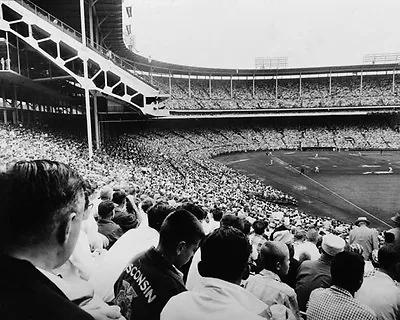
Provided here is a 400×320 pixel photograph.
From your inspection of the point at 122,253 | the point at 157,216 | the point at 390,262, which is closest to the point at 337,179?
the point at 390,262

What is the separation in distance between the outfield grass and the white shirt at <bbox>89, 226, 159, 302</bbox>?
18.0 m

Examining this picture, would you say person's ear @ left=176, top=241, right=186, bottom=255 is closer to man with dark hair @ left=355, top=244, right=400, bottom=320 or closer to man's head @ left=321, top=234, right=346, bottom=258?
man with dark hair @ left=355, top=244, right=400, bottom=320

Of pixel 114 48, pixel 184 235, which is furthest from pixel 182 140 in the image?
pixel 184 235

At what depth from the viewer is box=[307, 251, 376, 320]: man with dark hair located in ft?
9.32

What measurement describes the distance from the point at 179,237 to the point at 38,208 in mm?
1565

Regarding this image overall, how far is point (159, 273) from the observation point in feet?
8.93

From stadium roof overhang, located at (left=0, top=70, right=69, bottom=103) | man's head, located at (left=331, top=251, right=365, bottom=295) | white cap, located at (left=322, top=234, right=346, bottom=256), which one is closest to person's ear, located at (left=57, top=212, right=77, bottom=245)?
man's head, located at (left=331, top=251, right=365, bottom=295)

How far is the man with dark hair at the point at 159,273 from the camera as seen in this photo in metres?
2.62

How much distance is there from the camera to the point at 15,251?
1.42m

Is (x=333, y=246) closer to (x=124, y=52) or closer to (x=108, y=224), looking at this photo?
(x=108, y=224)

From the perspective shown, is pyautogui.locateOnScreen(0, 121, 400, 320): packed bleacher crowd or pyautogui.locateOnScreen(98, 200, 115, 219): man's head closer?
pyautogui.locateOnScreen(0, 121, 400, 320): packed bleacher crowd

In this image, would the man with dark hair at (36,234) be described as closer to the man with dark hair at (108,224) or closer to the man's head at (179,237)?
the man's head at (179,237)

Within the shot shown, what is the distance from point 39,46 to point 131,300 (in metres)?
26.2

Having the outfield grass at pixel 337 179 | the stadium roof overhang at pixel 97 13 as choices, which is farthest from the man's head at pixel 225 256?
the stadium roof overhang at pixel 97 13
